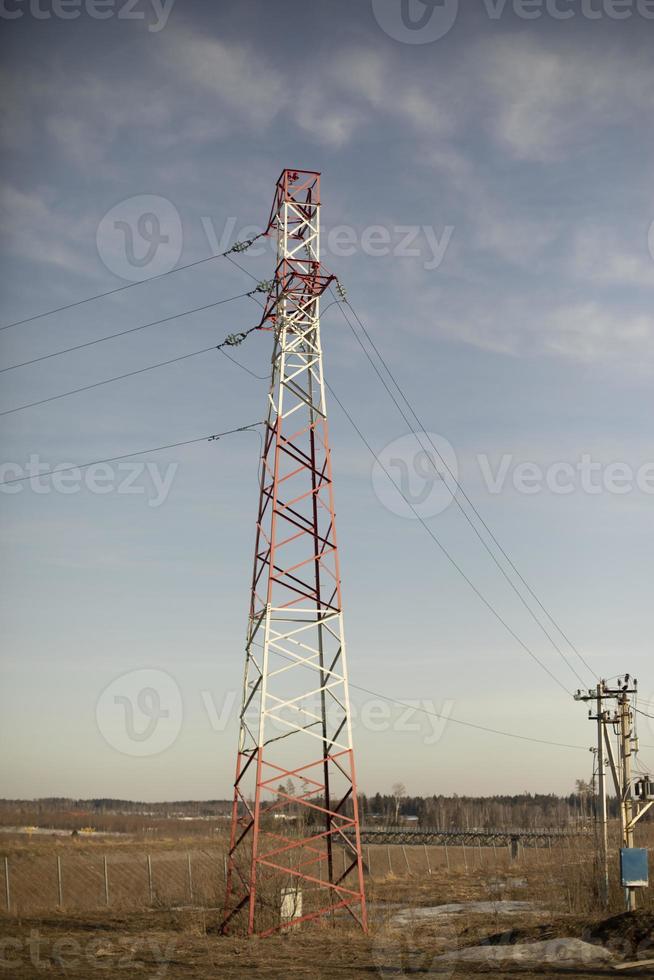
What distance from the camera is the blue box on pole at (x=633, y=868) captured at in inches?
995

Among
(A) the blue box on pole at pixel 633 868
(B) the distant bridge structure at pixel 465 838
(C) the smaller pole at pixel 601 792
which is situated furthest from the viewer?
(B) the distant bridge structure at pixel 465 838

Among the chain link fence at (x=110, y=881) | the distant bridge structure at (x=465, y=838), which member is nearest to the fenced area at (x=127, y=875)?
the chain link fence at (x=110, y=881)

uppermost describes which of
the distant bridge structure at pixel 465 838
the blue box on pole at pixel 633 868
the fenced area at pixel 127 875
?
the blue box on pole at pixel 633 868

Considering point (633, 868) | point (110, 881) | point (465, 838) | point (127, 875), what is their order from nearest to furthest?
point (633, 868) → point (110, 881) → point (127, 875) → point (465, 838)

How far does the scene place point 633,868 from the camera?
25.4m

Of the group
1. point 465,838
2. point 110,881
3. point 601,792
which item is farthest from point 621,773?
point 465,838

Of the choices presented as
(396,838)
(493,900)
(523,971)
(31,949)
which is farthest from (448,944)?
(396,838)

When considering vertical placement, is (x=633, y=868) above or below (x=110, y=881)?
above

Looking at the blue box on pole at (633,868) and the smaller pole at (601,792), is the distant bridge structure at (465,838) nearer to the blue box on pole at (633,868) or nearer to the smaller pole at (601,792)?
the smaller pole at (601,792)

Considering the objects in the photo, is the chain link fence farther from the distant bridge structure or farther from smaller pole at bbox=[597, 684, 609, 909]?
the distant bridge structure

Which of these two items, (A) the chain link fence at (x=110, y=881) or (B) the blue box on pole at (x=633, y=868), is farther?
(A) the chain link fence at (x=110, y=881)

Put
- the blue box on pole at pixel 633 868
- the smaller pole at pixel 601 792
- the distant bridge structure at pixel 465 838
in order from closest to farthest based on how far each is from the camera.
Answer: the blue box on pole at pixel 633 868, the smaller pole at pixel 601 792, the distant bridge structure at pixel 465 838

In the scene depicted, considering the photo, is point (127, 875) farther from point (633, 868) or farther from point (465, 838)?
point (465, 838)

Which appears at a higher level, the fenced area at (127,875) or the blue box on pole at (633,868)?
the blue box on pole at (633,868)
